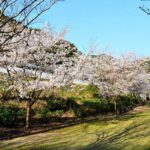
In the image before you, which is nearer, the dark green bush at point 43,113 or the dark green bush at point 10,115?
the dark green bush at point 10,115

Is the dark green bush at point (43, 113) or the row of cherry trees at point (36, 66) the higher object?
the row of cherry trees at point (36, 66)

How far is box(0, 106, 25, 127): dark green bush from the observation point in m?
25.1

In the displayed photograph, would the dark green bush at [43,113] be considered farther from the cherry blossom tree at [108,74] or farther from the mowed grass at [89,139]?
the cherry blossom tree at [108,74]

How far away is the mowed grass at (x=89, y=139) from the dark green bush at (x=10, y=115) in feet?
10.2

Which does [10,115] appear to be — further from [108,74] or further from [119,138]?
[108,74]

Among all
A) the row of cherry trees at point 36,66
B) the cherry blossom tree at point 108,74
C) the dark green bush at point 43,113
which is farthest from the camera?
the cherry blossom tree at point 108,74

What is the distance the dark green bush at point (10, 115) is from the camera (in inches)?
986

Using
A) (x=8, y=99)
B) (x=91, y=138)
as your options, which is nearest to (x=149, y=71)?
(x=8, y=99)

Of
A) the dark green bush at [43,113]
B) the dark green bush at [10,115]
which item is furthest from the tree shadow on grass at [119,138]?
the dark green bush at [10,115]

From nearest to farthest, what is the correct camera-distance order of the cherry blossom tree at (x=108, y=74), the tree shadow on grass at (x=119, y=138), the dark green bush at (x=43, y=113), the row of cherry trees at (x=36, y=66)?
the tree shadow on grass at (x=119, y=138) < the row of cherry trees at (x=36, y=66) < the dark green bush at (x=43, y=113) < the cherry blossom tree at (x=108, y=74)

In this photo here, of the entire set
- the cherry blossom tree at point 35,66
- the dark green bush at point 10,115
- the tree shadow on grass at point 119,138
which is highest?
the cherry blossom tree at point 35,66

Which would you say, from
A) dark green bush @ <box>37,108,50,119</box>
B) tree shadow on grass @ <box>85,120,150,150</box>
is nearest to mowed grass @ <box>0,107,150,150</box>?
tree shadow on grass @ <box>85,120,150,150</box>

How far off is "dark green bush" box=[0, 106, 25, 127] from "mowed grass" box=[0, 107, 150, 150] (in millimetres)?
3116

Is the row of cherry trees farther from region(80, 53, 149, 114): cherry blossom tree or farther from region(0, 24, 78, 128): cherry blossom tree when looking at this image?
region(80, 53, 149, 114): cherry blossom tree
